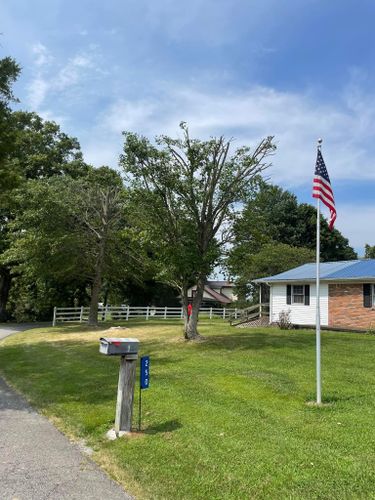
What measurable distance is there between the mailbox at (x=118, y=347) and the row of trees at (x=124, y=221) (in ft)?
32.1

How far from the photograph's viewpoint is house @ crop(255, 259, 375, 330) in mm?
22531

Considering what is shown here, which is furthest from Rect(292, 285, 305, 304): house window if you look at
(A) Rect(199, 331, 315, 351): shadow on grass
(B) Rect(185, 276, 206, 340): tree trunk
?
(B) Rect(185, 276, 206, 340): tree trunk

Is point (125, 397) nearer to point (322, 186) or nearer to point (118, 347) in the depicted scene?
point (118, 347)

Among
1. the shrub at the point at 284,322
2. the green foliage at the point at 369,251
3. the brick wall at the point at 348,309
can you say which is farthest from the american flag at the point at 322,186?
the green foliage at the point at 369,251

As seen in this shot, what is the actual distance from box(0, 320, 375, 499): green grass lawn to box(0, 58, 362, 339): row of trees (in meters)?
5.07

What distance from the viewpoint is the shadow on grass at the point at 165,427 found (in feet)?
20.2

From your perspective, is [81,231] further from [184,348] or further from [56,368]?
[56,368]

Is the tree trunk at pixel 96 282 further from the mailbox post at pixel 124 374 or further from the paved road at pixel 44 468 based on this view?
the mailbox post at pixel 124 374

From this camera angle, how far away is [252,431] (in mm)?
5980

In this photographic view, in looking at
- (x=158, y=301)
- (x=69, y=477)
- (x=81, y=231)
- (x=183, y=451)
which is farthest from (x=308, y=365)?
(x=158, y=301)

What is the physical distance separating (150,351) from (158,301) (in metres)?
31.6

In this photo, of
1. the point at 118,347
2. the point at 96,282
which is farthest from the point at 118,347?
the point at 96,282

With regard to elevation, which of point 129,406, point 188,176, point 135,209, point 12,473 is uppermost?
point 188,176

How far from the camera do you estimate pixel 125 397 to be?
242 inches
